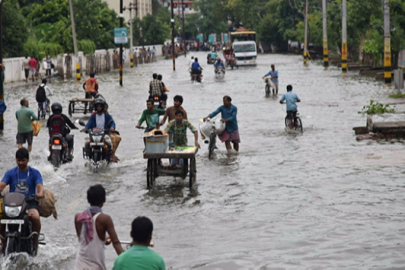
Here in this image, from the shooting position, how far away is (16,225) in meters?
9.26

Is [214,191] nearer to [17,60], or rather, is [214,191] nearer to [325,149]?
[325,149]

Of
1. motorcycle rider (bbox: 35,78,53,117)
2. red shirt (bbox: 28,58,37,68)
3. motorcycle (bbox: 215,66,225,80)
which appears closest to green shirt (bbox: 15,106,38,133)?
motorcycle rider (bbox: 35,78,53,117)

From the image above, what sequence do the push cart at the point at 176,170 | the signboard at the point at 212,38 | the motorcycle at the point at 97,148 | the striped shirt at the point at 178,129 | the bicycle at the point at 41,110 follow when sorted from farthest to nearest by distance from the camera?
the signboard at the point at 212,38 < the bicycle at the point at 41,110 < the motorcycle at the point at 97,148 < the striped shirt at the point at 178,129 < the push cart at the point at 176,170

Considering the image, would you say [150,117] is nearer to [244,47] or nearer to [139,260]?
[139,260]

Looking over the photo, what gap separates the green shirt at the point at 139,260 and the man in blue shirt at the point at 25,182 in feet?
11.3

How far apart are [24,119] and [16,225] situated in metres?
10.1

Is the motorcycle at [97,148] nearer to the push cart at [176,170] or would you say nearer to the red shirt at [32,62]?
the push cart at [176,170]

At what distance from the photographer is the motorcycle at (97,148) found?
54.2 ft

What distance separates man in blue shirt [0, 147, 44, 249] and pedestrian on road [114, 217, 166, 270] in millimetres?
3410

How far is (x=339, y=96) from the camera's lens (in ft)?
117

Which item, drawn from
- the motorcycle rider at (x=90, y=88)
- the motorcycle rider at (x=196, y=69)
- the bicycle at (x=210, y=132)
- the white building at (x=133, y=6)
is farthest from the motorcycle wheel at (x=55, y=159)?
the white building at (x=133, y=6)

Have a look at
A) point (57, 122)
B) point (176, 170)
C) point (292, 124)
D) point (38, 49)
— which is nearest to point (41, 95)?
point (292, 124)

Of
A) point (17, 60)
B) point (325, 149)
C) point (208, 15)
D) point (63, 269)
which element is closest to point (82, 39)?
point (17, 60)

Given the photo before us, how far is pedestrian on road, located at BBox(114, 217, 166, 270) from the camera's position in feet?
20.3
